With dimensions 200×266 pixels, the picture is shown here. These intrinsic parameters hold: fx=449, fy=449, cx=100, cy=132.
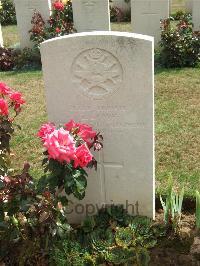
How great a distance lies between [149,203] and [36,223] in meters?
0.97

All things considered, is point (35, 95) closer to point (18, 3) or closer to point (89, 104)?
point (18, 3)

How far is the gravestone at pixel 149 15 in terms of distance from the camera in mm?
8320

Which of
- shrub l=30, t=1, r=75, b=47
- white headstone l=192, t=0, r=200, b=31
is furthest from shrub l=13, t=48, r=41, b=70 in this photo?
white headstone l=192, t=0, r=200, b=31

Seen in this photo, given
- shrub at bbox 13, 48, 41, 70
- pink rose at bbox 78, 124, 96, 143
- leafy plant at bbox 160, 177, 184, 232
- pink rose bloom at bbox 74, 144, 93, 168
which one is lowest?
leafy plant at bbox 160, 177, 184, 232

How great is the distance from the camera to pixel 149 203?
3.71m

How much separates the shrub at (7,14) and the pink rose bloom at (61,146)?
1122 cm

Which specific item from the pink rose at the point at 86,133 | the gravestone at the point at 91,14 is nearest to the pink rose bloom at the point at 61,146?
the pink rose at the point at 86,133

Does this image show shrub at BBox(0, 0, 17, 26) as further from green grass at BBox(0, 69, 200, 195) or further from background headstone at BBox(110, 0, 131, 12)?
green grass at BBox(0, 69, 200, 195)

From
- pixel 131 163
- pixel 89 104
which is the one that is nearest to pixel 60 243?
pixel 131 163

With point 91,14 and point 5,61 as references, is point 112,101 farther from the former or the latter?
point 5,61

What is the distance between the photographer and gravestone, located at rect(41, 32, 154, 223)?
3.21 metres

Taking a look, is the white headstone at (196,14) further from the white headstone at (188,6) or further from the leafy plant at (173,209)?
the leafy plant at (173,209)

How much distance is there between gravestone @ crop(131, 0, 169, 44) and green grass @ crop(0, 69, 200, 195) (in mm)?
1218

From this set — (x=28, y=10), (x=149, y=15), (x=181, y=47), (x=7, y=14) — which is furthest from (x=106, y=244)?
(x=7, y=14)
